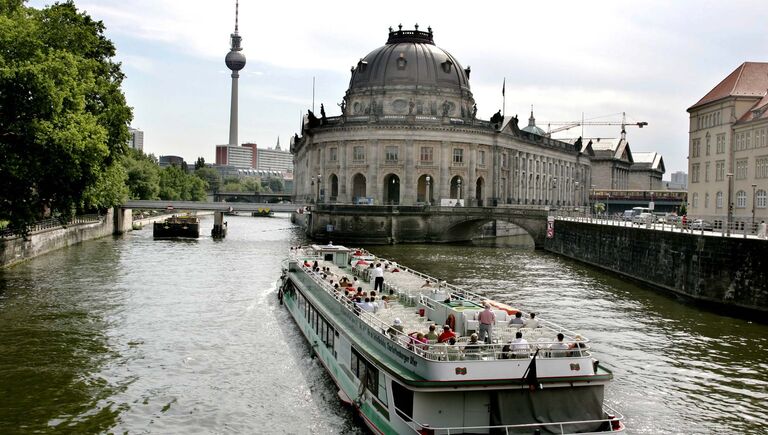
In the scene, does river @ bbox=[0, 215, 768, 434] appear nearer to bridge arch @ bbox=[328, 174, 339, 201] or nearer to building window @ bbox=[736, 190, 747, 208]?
building window @ bbox=[736, 190, 747, 208]

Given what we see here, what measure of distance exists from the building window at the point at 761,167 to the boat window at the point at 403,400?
56545 millimetres

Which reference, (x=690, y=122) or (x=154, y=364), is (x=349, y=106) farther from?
(x=154, y=364)

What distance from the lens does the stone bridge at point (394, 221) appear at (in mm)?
89438

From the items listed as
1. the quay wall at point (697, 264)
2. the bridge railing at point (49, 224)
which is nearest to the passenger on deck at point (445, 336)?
the quay wall at point (697, 264)

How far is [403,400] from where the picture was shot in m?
19.4

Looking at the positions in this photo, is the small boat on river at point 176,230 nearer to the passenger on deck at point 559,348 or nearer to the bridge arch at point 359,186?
the bridge arch at point 359,186

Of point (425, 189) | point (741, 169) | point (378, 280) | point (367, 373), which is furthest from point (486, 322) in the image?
point (425, 189)

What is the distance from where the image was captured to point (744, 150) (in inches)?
2697

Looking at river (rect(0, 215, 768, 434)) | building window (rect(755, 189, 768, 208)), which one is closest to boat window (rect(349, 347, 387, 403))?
river (rect(0, 215, 768, 434))

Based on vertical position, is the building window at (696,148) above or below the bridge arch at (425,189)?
above

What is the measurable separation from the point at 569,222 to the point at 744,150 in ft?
57.6

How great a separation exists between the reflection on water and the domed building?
45.5 m

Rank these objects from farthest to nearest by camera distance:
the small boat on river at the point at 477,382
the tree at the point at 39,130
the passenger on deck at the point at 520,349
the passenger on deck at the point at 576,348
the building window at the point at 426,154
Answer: the building window at the point at 426,154
the tree at the point at 39,130
the passenger on deck at the point at 576,348
the passenger on deck at the point at 520,349
the small boat on river at the point at 477,382

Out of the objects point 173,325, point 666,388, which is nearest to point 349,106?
point 173,325
